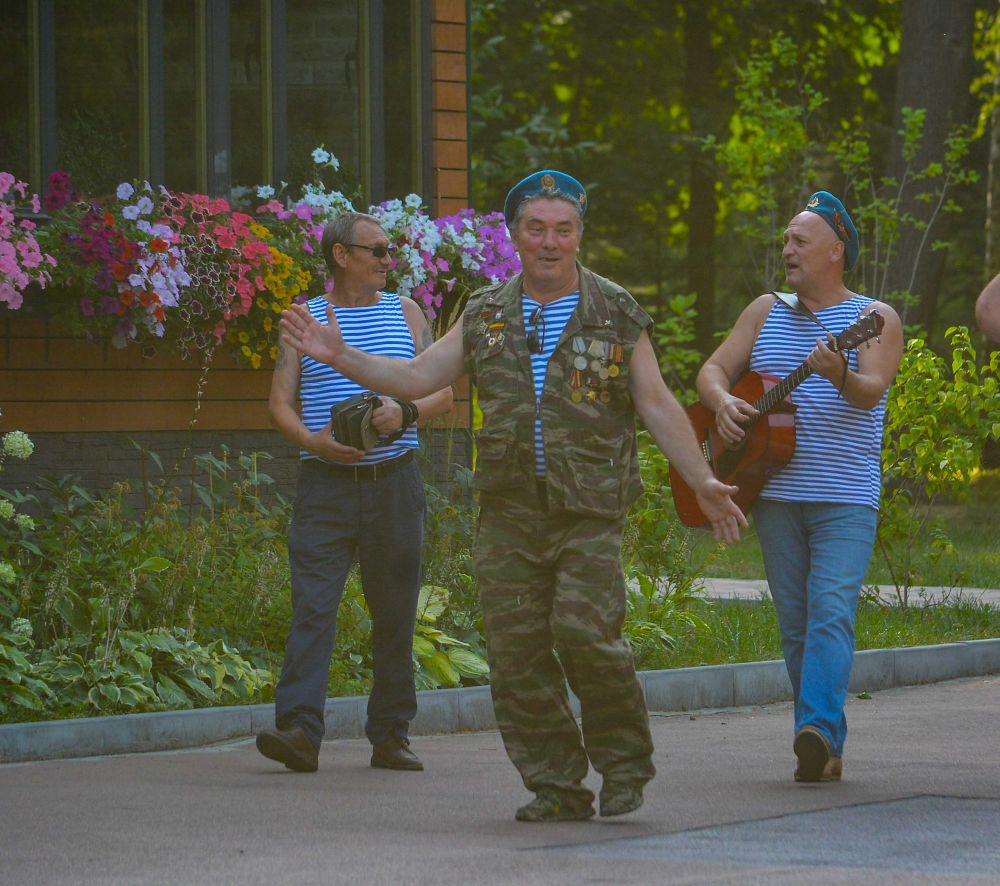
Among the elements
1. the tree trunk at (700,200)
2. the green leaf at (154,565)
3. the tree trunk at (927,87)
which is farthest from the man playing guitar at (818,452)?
the tree trunk at (700,200)

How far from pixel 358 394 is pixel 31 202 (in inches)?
155

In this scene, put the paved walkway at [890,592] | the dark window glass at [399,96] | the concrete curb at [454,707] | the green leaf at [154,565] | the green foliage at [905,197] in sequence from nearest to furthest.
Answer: the concrete curb at [454,707] → the green leaf at [154,565] → the dark window glass at [399,96] → the paved walkway at [890,592] → the green foliage at [905,197]

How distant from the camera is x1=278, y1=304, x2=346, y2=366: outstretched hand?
21.5 ft

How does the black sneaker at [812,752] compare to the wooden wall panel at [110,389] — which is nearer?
the black sneaker at [812,752]

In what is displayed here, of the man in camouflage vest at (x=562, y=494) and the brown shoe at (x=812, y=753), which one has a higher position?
the man in camouflage vest at (x=562, y=494)

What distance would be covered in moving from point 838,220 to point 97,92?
5513 mm

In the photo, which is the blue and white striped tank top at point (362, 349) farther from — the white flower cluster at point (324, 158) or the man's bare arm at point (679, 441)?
the white flower cluster at point (324, 158)

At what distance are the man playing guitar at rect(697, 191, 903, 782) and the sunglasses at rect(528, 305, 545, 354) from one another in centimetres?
115

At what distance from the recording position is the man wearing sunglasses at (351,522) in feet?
25.3

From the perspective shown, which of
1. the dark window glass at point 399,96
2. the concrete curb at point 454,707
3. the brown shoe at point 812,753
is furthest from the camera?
the dark window glass at point 399,96

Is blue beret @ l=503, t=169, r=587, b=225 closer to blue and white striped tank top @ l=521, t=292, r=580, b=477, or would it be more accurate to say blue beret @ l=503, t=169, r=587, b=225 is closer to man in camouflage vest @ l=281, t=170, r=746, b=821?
man in camouflage vest @ l=281, t=170, r=746, b=821

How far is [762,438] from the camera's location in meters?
7.45

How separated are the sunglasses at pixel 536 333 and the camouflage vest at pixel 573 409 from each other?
1.0 inches

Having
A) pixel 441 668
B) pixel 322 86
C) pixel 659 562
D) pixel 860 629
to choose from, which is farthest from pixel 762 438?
pixel 322 86
